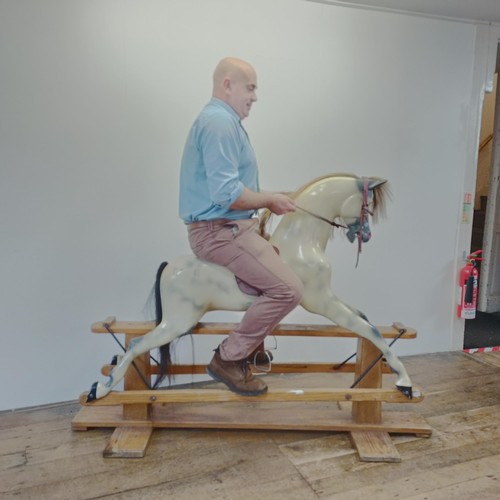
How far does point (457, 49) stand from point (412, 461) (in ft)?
9.47

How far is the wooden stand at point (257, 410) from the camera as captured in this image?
216cm

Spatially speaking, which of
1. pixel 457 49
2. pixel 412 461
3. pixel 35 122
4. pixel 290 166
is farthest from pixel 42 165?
pixel 457 49

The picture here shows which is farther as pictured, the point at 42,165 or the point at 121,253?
the point at 121,253

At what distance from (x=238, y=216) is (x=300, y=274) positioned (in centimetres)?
41

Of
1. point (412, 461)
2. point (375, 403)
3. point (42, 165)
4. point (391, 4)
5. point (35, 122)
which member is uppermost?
point (391, 4)

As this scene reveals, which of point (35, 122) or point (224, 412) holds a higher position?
point (35, 122)

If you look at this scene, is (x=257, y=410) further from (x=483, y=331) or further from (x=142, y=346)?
(x=483, y=331)

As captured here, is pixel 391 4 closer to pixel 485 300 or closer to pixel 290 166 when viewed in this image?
pixel 290 166

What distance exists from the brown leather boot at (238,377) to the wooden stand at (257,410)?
4cm

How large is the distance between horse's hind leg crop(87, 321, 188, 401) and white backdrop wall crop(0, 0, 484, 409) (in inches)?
25.9

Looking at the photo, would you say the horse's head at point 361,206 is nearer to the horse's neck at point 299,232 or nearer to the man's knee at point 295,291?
the horse's neck at point 299,232

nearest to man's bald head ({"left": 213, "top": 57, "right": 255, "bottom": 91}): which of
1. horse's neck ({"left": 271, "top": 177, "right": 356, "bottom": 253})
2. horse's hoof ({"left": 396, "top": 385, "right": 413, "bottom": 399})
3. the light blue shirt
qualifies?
the light blue shirt

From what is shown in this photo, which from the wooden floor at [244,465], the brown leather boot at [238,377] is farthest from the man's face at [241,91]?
the wooden floor at [244,465]

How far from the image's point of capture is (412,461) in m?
2.10
